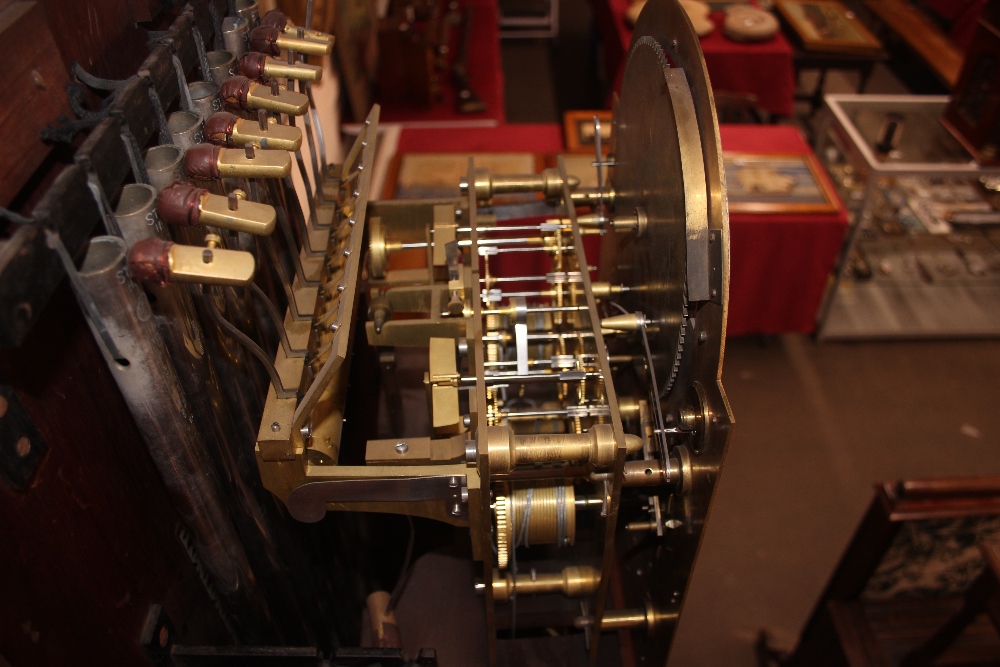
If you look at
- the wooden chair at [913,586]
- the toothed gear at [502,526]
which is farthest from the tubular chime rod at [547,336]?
the wooden chair at [913,586]

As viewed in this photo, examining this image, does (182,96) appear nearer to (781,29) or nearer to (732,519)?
(732,519)

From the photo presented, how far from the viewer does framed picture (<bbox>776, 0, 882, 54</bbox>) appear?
419 cm

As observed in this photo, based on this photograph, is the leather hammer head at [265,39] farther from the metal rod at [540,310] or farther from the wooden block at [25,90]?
the metal rod at [540,310]

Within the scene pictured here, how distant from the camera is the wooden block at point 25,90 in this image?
2.69 feet

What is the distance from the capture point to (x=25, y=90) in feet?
2.82

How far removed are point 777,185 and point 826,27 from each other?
1.99 meters

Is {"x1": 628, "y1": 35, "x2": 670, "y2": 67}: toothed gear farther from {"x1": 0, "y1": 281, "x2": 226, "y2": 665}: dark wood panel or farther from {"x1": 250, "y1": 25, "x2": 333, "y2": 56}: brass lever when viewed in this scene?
{"x1": 0, "y1": 281, "x2": 226, "y2": 665}: dark wood panel

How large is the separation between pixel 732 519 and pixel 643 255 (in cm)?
176

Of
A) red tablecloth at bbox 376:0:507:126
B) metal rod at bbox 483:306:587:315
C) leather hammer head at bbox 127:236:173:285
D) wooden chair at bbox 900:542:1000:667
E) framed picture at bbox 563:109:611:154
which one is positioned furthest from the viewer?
red tablecloth at bbox 376:0:507:126

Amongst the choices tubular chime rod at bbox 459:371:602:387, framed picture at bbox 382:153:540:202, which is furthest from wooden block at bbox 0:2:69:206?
framed picture at bbox 382:153:540:202

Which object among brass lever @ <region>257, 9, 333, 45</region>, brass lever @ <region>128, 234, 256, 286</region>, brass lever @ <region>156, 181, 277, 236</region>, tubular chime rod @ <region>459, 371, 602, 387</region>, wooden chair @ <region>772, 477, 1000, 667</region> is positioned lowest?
wooden chair @ <region>772, 477, 1000, 667</region>

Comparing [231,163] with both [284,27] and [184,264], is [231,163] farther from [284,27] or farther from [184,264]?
[284,27]

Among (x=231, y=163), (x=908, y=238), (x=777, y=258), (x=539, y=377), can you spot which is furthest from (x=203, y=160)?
(x=908, y=238)

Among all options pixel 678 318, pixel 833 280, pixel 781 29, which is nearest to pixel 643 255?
pixel 678 318
